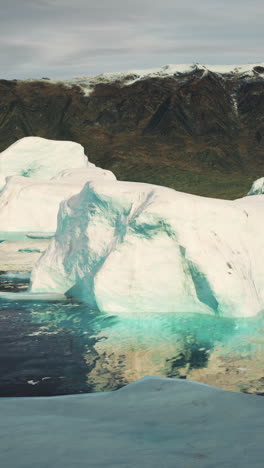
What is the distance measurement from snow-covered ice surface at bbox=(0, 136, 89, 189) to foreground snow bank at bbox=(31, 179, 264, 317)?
68.6 feet

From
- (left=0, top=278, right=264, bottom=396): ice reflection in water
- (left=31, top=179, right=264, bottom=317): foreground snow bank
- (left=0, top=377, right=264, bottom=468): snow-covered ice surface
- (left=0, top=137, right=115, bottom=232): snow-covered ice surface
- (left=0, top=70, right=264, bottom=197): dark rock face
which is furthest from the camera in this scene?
(left=0, top=70, right=264, bottom=197): dark rock face

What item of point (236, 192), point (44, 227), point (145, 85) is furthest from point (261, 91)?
point (44, 227)

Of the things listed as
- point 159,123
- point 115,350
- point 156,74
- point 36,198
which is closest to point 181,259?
point 115,350

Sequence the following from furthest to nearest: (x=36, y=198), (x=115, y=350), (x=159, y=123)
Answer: (x=159, y=123) < (x=36, y=198) < (x=115, y=350)

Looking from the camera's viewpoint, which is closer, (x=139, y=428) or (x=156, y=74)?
(x=139, y=428)

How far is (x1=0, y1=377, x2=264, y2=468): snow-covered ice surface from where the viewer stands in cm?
327

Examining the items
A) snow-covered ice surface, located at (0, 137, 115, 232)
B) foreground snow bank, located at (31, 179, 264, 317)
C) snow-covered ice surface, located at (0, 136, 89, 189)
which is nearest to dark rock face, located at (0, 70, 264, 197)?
snow-covered ice surface, located at (0, 136, 89, 189)

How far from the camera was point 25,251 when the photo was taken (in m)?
18.0

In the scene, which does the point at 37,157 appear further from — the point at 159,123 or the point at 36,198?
the point at 159,123

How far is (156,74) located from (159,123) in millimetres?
20879

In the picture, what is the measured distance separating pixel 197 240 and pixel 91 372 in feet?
9.92

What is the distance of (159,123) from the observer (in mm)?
97000

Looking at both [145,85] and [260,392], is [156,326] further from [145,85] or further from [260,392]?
[145,85]

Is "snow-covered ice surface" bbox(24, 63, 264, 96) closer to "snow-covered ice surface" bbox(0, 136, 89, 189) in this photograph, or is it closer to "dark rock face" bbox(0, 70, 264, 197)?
"dark rock face" bbox(0, 70, 264, 197)
